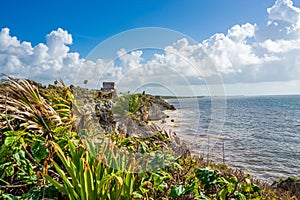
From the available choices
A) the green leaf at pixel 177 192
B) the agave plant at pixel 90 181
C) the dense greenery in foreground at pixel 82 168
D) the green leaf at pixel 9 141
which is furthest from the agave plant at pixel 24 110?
the green leaf at pixel 177 192

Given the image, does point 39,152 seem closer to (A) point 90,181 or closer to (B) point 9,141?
(B) point 9,141

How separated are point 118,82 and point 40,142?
1078 millimetres

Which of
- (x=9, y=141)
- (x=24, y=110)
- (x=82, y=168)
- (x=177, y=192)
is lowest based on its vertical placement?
(x=177, y=192)

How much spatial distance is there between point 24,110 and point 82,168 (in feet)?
4.53

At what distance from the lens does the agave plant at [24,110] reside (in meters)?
2.88

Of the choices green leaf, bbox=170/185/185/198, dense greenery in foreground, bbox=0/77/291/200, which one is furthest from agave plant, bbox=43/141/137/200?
green leaf, bbox=170/185/185/198

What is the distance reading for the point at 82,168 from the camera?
6.81 feet

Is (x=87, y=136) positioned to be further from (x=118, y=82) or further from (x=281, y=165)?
(x=281, y=165)

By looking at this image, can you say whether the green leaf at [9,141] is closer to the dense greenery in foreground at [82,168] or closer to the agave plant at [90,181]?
the dense greenery in foreground at [82,168]

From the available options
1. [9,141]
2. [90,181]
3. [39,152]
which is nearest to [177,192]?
[90,181]

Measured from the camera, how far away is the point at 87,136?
8.75 feet

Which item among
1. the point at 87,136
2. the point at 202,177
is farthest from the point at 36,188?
the point at 202,177

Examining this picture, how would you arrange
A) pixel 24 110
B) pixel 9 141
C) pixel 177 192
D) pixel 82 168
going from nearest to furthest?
1. pixel 177 192
2. pixel 82 168
3. pixel 9 141
4. pixel 24 110

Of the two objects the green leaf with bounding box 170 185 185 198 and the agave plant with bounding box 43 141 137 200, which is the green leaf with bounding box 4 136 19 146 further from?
the green leaf with bounding box 170 185 185 198
